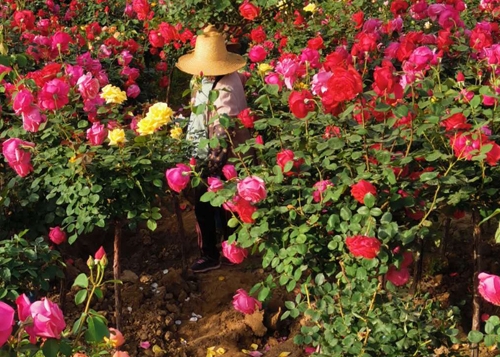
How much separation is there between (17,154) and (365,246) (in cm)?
137

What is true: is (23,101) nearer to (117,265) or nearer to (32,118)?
(32,118)

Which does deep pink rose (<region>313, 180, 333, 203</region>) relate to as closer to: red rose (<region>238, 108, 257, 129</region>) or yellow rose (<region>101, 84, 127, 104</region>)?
red rose (<region>238, 108, 257, 129</region>)

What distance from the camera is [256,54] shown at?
10.7 ft

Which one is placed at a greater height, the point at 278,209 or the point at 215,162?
the point at 278,209

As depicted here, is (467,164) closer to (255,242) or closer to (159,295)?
(255,242)

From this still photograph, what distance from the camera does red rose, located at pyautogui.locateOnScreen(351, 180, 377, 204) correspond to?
6.61 ft

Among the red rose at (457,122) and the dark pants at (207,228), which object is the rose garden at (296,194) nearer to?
the red rose at (457,122)

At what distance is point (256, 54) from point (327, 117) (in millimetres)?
1093

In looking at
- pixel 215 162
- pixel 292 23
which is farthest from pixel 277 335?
pixel 292 23

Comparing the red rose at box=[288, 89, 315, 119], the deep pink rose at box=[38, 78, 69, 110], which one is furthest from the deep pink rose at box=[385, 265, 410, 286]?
the deep pink rose at box=[38, 78, 69, 110]

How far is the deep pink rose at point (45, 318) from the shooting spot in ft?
4.35

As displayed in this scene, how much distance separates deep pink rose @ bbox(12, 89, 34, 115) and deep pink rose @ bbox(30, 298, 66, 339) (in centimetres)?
138

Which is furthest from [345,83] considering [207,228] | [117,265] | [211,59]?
[207,228]

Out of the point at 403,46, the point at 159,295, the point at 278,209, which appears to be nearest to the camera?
the point at 278,209
